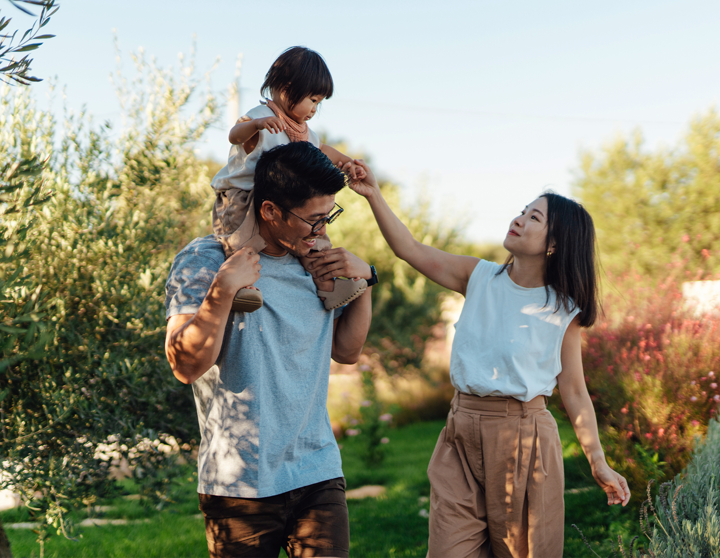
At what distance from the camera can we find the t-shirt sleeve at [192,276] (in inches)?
77.5

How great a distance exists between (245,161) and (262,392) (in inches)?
36.7

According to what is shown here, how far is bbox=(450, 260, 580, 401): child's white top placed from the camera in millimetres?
2887

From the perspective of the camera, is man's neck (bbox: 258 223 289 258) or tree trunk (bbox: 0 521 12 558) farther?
tree trunk (bbox: 0 521 12 558)

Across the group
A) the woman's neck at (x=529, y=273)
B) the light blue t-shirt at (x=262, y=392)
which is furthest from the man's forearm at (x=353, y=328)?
the woman's neck at (x=529, y=273)

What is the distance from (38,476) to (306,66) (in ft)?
9.24

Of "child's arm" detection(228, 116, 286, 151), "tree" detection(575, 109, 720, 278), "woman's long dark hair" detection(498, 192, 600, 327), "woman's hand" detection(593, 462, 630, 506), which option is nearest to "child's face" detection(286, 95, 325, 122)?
"child's arm" detection(228, 116, 286, 151)

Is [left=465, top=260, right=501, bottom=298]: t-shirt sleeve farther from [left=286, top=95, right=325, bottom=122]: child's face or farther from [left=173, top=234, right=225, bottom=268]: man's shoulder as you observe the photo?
[left=173, top=234, right=225, bottom=268]: man's shoulder

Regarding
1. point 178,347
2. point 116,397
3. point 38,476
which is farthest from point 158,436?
point 178,347

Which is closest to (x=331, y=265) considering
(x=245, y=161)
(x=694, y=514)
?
(x=245, y=161)

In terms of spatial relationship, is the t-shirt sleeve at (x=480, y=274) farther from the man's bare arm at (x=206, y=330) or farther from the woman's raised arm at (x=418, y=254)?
the man's bare arm at (x=206, y=330)

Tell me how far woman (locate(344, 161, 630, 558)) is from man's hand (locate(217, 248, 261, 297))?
3.54ft

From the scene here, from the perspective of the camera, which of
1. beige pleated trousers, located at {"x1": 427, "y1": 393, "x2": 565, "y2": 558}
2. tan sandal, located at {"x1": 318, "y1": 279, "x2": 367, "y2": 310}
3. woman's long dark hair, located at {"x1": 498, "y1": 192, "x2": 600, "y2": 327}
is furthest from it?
woman's long dark hair, located at {"x1": 498, "y1": 192, "x2": 600, "y2": 327}

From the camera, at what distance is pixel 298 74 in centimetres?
263

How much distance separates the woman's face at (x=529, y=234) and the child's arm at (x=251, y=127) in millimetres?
1317
